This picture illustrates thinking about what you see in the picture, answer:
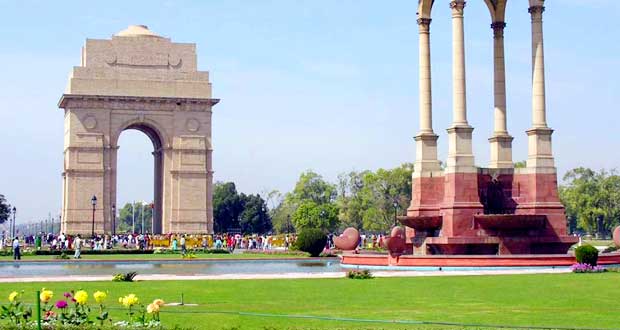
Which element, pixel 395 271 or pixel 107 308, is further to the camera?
pixel 395 271

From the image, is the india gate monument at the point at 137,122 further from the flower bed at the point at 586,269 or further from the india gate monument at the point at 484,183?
the flower bed at the point at 586,269

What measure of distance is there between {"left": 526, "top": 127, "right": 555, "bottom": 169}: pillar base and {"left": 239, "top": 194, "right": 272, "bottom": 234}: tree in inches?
3441

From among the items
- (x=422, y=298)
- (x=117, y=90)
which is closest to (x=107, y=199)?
(x=117, y=90)

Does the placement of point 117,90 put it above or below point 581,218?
above

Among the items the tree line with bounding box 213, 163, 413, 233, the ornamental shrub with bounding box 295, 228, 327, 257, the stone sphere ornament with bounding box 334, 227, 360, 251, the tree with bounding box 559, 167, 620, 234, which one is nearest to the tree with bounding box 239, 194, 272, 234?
the tree line with bounding box 213, 163, 413, 233

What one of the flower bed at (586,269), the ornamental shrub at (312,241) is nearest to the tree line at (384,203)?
the ornamental shrub at (312,241)

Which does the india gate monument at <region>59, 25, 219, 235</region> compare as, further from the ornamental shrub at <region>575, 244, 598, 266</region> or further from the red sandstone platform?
the ornamental shrub at <region>575, 244, 598, 266</region>

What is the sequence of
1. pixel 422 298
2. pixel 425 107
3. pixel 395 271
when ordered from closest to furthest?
pixel 422 298 → pixel 395 271 → pixel 425 107

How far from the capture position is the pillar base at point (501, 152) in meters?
35.1

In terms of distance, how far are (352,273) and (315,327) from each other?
11447mm

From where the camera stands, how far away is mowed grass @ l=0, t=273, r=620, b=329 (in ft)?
48.5

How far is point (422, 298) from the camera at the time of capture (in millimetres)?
18750

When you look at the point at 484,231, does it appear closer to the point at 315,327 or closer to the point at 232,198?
the point at 315,327

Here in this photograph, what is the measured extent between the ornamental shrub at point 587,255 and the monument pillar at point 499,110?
7079 mm
